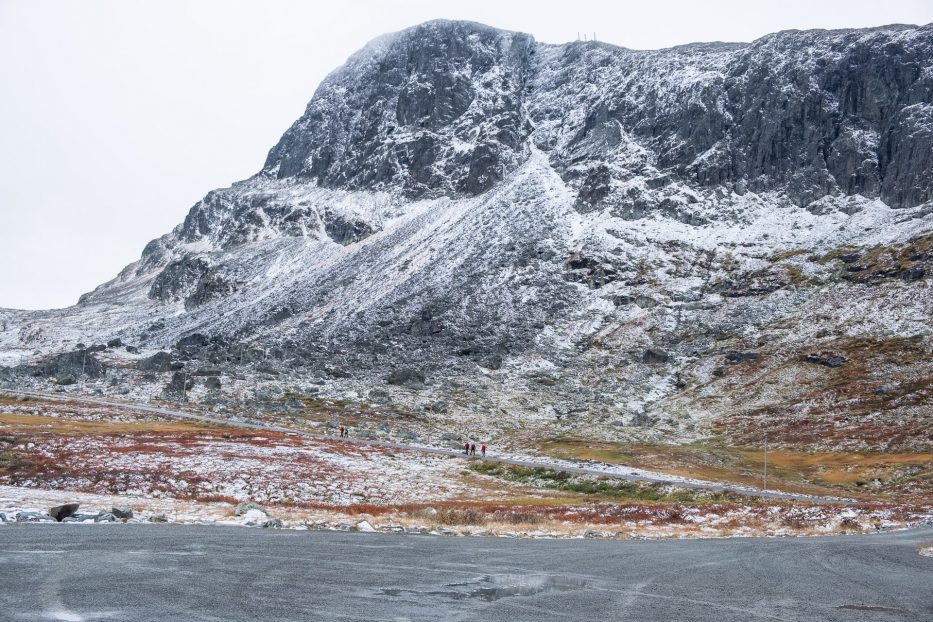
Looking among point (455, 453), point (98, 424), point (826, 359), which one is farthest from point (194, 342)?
point (826, 359)

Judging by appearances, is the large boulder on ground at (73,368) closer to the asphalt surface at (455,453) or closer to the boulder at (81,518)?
the asphalt surface at (455,453)

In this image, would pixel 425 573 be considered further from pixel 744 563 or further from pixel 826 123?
pixel 826 123

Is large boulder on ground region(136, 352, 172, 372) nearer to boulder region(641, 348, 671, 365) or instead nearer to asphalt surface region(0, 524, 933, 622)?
boulder region(641, 348, 671, 365)

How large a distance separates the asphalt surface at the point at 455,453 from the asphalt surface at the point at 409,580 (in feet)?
106

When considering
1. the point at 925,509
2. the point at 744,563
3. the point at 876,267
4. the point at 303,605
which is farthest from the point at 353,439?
the point at 876,267

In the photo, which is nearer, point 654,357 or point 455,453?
point 455,453

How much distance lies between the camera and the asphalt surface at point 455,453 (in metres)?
53.1

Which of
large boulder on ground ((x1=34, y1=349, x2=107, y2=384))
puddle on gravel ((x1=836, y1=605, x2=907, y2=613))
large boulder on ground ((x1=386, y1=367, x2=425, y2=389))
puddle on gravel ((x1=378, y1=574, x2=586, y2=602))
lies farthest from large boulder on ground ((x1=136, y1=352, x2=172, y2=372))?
puddle on gravel ((x1=836, y1=605, x2=907, y2=613))

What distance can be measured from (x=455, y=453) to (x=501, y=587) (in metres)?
57.2

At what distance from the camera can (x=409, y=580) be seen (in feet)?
47.3

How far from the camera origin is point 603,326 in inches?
5989

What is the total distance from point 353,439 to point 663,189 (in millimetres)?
140344

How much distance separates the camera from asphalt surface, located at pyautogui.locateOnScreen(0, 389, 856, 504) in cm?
5309

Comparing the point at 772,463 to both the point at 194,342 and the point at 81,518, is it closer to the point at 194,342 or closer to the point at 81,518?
the point at 81,518
